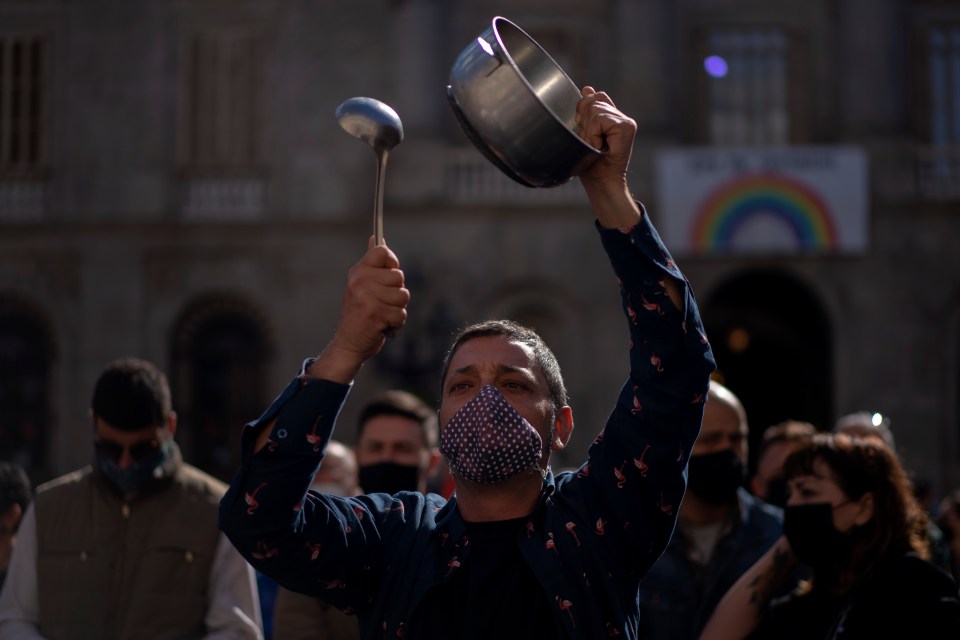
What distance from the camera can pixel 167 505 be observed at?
15.5ft

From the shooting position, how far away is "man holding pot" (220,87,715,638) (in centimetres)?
280

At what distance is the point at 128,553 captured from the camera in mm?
4645

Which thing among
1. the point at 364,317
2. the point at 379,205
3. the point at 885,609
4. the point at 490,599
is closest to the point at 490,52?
the point at 379,205

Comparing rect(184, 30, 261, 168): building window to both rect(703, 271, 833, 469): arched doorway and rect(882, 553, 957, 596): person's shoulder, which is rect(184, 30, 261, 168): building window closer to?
rect(703, 271, 833, 469): arched doorway

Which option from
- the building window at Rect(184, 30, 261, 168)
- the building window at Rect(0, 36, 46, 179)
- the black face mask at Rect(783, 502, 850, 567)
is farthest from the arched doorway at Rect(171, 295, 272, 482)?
the black face mask at Rect(783, 502, 850, 567)

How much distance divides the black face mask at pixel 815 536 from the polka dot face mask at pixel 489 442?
1.82 meters

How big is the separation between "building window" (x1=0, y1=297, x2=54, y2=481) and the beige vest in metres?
16.4

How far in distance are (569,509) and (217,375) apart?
18053 mm

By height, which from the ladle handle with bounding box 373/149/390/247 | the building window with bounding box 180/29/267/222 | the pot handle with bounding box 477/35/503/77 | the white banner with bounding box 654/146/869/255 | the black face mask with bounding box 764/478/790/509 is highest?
the building window with bounding box 180/29/267/222

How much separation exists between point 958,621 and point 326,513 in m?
2.11

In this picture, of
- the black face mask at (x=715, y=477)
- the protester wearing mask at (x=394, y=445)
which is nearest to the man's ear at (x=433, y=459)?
the protester wearing mask at (x=394, y=445)

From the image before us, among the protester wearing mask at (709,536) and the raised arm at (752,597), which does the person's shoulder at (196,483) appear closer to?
the protester wearing mask at (709,536)

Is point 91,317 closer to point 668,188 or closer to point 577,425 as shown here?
point 577,425

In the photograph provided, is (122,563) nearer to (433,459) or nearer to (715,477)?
(433,459)
